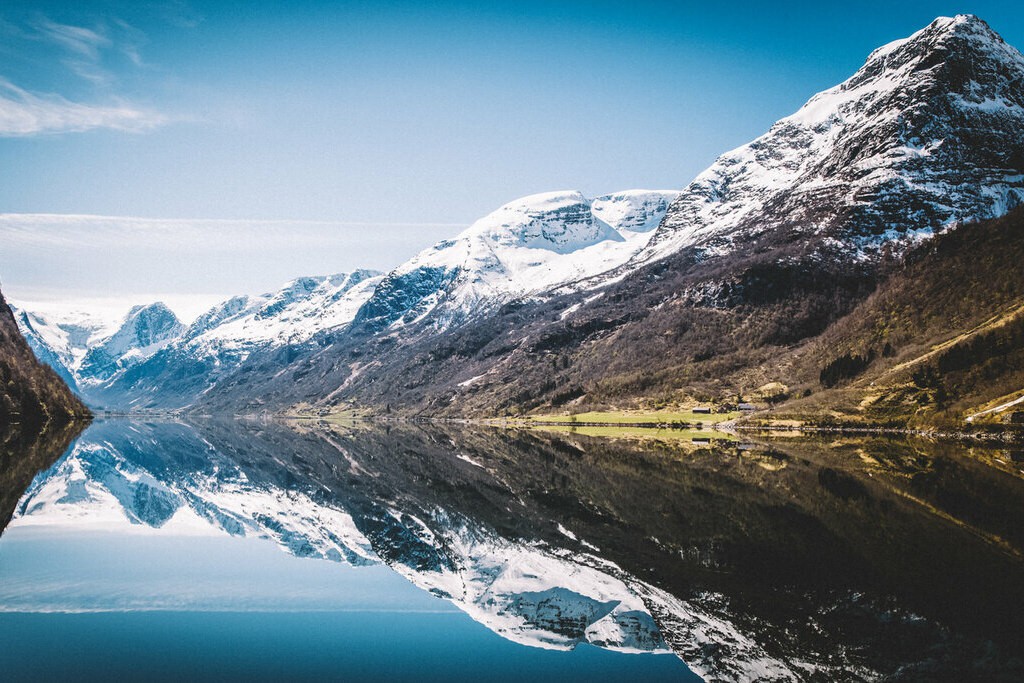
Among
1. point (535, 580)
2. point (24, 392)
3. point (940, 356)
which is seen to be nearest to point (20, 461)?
point (535, 580)

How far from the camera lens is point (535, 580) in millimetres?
36625

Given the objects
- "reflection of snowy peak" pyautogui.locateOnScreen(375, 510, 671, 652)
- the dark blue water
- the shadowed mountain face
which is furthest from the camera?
the shadowed mountain face

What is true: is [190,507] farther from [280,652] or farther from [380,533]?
[280,652]

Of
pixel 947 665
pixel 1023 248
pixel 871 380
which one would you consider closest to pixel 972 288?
pixel 1023 248

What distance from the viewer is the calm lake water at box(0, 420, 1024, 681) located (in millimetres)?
22828

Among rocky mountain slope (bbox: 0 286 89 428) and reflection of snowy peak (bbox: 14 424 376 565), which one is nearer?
reflection of snowy peak (bbox: 14 424 376 565)

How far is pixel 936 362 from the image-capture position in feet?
469

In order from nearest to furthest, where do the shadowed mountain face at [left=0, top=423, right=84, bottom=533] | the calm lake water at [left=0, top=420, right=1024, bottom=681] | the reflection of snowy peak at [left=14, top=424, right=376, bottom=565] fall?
the calm lake water at [left=0, top=420, right=1024, bottom=681], the reflection of snowy peak at [left=14, top=424, right=376, bottom=565], the shadowed mountain face at [left=0, top=423, right=84, bottom=533]

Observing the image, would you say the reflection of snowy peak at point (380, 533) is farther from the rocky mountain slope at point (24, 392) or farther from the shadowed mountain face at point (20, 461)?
the rocky mountain slope at point (24, 392)

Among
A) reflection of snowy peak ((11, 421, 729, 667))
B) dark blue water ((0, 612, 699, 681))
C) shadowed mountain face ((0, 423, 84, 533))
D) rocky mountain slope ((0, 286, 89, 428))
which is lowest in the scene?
reflection of snowy peak ((11, 421, 729, 667))

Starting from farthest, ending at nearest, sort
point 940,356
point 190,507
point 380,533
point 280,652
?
point 940,356
point 190,507
point 380,533
point 280,652

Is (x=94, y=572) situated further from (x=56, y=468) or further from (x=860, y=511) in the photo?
(x=56, y=468)

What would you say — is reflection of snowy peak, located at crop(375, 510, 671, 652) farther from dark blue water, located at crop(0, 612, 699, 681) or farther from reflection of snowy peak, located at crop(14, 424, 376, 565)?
reflection of snowy peak, located at crop(14, 424, 376, 565)

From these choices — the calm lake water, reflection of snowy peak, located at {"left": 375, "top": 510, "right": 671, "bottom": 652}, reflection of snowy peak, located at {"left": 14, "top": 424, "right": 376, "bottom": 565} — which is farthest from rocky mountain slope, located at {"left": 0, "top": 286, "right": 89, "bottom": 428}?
reflection of snowy peak, located at {"left": 375, "top": 510, "right": 671, "bottom": 652}
